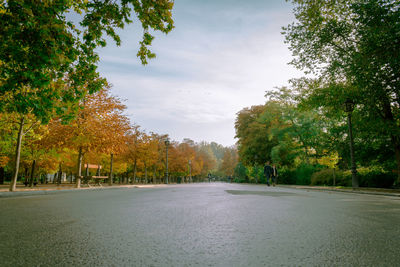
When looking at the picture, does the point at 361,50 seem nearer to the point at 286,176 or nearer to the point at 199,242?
the point at 199,242

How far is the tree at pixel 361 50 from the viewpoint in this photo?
47.7 feet

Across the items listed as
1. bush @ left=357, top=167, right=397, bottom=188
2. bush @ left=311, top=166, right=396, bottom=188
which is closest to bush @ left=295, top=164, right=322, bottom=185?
bush @ left=311, top=166, right=396, bottom=188

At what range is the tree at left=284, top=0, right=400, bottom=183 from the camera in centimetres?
1455

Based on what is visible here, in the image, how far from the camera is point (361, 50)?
16.3 meters

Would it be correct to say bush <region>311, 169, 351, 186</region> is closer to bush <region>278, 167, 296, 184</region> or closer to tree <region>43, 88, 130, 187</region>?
bush <region>278, 167, 296, 184</region>

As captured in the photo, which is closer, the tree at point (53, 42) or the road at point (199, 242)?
the road at point (199, 242)

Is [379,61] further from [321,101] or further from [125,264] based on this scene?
[125,264]

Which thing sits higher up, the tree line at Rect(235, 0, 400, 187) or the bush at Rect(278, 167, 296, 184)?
the tree line at Rect(235, 0, 400, 187)

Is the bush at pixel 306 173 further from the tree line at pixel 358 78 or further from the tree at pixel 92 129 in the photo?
the tree at pixel 92 129

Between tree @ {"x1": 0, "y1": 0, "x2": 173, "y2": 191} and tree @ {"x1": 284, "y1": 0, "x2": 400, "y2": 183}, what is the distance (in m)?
12.1

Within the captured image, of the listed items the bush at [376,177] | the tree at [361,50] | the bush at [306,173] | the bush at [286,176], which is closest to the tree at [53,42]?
the tree at [361,50]

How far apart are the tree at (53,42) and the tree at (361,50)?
39.6ft

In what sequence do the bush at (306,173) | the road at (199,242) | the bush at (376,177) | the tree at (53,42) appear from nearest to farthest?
1. the road at (199,242)
2. the tree at (53,42)
3. the bush at (376,177)
4. the bush at (306,173)

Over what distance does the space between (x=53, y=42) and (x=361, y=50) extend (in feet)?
53.6
